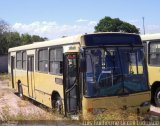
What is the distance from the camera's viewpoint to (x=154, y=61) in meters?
14.6

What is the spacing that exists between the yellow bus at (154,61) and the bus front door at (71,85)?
175 inches

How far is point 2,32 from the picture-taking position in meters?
58.9

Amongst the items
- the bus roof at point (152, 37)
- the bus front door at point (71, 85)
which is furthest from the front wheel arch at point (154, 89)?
the bus front door at point (71, 85)

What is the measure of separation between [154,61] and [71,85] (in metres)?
4.69

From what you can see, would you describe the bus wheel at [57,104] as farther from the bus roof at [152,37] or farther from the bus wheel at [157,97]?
the bus roof at [152,37]

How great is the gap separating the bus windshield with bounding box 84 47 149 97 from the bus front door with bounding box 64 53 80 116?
0.76 m

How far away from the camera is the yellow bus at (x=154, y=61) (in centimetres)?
1448

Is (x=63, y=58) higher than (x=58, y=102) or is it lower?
higher

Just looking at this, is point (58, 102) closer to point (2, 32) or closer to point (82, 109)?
point (82, 109)

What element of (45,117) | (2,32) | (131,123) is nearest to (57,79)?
(45,117)

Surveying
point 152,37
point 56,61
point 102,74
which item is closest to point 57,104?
point 56,61

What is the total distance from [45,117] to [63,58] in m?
2.21

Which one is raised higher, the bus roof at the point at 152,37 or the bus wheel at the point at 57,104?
the bus roof at the point at 152,37

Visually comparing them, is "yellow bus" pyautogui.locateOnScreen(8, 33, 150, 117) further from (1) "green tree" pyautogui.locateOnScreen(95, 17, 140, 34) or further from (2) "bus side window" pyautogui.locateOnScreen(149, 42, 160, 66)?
(1) "green tree" pyautogui.locateOnScreen(95, 17, 140, 34)
